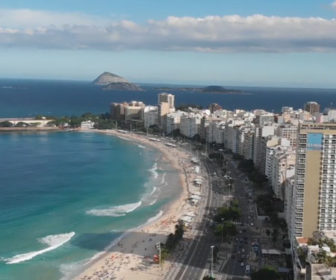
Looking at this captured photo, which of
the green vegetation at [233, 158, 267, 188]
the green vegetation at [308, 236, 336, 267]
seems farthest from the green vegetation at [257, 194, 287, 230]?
the green vegetation at [308, 236, 336, 267]

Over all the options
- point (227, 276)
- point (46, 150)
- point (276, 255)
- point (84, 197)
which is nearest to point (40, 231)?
point (84, 197)

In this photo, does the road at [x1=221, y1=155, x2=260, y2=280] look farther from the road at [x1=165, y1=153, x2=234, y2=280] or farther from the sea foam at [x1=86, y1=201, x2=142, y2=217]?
the sea foam at [x1=86, y1=201, x2=142, y2=217]

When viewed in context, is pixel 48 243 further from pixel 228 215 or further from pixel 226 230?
pixel 228 215

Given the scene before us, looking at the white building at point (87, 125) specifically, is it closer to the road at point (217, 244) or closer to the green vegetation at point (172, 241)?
the road at point (217, 244)

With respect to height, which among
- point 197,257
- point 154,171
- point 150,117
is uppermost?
point 150,117

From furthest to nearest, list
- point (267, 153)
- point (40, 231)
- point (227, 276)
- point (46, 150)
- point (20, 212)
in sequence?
point (46, 150), point (267, 153), point (20, 212), point (40, 231), point (227, 276)

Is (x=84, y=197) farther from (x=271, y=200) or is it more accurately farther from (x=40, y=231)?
(x=271, y=200)

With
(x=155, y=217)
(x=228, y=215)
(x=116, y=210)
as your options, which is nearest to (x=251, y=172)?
(x=228, y=215)

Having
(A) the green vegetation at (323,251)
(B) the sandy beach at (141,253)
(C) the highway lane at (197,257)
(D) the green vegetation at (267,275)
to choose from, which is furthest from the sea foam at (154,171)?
(A) the green vegetation at (323,251)
